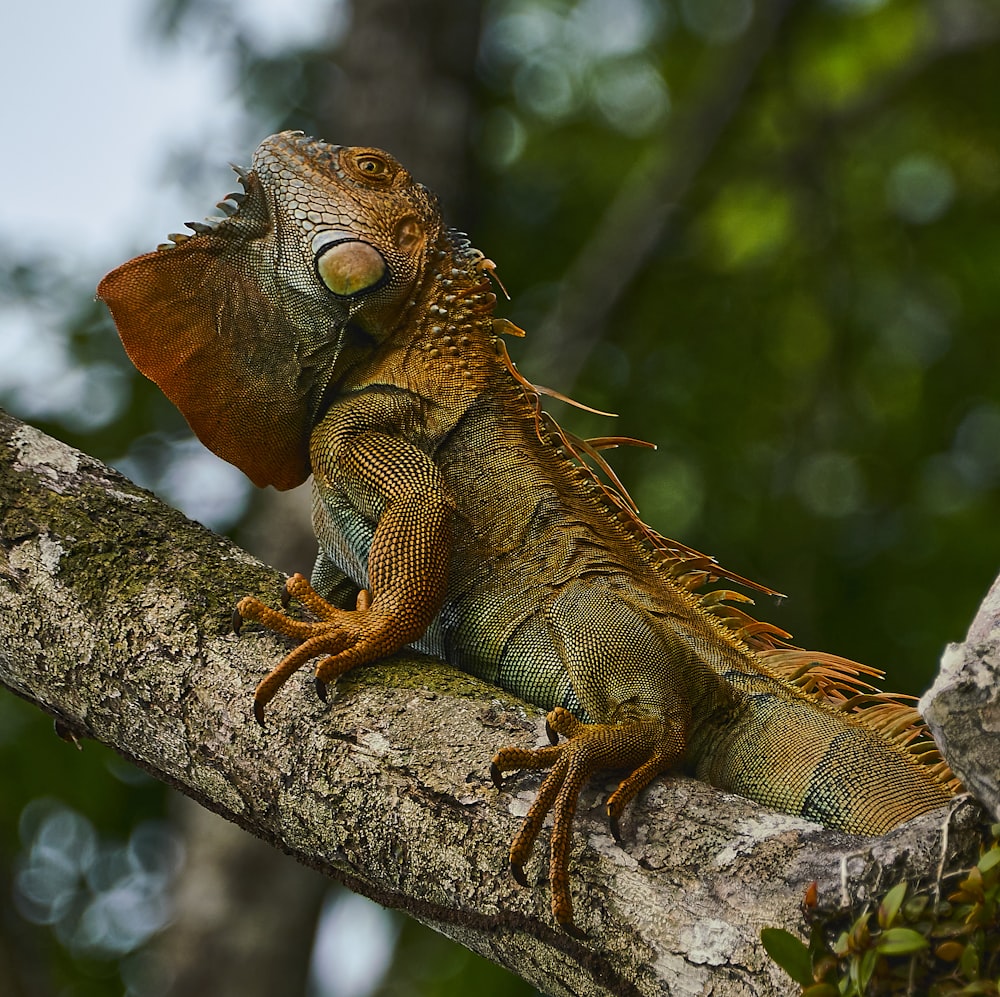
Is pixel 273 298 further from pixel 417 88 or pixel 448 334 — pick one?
pixel 417 88

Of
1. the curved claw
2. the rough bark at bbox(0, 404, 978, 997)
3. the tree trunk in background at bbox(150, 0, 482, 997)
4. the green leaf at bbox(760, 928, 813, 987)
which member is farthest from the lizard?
the tree trunk in background at bbox(150, 0, 482, 997)

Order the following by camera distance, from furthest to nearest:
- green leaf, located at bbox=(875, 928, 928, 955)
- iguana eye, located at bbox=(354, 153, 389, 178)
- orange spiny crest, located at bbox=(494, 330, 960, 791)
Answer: iguana eye, located at bbox=(354, 153, 389, 178)
orange spiny crest, located at bbox=(494, 330, 960, 791)
green leaf, located at bbox=(875, 928, 928, 955)

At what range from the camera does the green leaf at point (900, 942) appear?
198 cm

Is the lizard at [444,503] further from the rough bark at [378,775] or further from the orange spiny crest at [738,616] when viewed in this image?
the rough bark at [378,775]

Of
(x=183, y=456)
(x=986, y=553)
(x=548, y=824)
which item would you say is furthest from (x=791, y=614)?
(x=548, y=824)

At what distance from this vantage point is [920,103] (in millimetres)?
10031

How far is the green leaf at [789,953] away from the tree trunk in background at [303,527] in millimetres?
5017

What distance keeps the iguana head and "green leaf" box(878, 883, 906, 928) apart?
84.7 inches

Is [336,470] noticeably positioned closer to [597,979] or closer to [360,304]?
[360,304]

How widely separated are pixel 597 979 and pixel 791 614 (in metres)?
5.95

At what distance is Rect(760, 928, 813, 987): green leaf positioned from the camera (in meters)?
2.02

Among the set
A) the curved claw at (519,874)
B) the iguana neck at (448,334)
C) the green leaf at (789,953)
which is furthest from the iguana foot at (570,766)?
the iguana neck at (448,334)

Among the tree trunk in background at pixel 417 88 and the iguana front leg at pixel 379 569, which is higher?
the tree trunk in background at pixel 417 88

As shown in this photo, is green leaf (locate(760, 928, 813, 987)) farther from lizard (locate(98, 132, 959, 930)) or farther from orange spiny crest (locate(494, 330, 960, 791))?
orange spiny crest (locate(494, 330, 960, 791))
